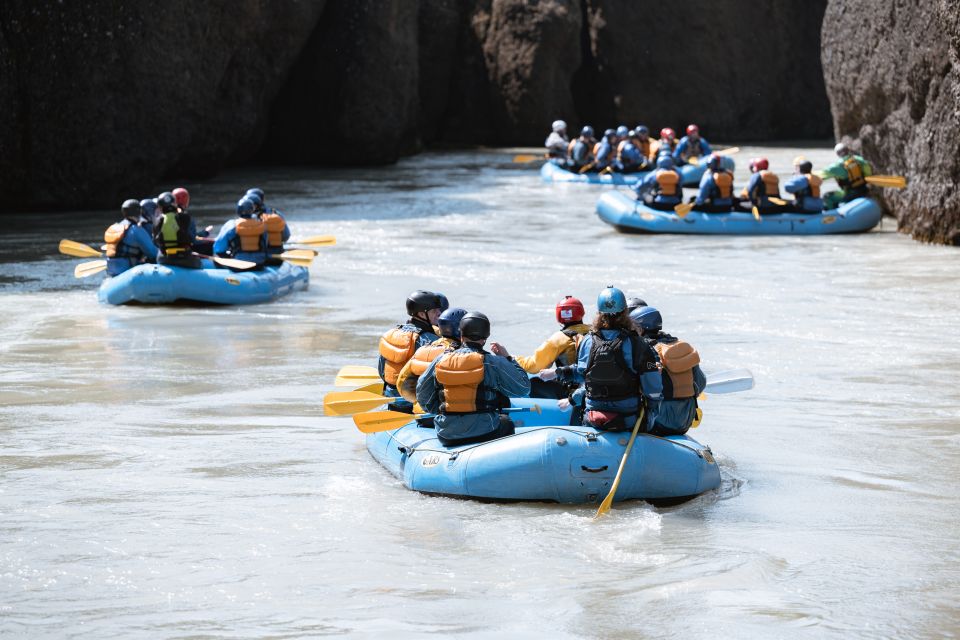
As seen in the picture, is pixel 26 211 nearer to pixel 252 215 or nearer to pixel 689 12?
pixel 252 215

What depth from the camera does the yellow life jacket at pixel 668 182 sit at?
2112cm

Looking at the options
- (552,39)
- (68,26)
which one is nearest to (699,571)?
(68,26)

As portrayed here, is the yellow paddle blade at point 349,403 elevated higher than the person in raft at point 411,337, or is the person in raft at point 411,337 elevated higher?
the person in raft at point 411,337

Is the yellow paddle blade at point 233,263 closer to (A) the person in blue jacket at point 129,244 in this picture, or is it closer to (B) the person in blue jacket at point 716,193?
(A) the person in blue jacket at point 129,244

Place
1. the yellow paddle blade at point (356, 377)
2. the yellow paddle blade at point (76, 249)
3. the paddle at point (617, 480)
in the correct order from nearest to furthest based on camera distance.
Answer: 1. the paddle at point (617, 480)
2. the yellow paddle blade at point (356, 377)
3. the yellow paddle blade at point (76, 249)

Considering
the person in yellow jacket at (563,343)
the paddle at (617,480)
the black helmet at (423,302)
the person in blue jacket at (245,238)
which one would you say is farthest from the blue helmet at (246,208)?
the paddle at (617,480)

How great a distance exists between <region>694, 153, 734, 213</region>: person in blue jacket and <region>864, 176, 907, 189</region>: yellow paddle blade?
1997mm

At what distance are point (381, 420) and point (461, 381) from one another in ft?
2.92

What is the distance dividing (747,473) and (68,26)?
1623cm

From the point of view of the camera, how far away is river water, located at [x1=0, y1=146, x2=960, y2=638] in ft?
22.0

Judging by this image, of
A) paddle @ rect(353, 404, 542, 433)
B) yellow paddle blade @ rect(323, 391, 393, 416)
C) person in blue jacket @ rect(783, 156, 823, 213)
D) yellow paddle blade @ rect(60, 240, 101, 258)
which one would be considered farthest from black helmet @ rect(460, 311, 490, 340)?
person in blue jacket @ rect(783, 156, 823, 213)

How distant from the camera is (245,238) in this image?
15625 millimetres

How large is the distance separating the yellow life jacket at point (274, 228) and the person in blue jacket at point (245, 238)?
79 millimetres

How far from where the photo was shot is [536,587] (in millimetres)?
6930
